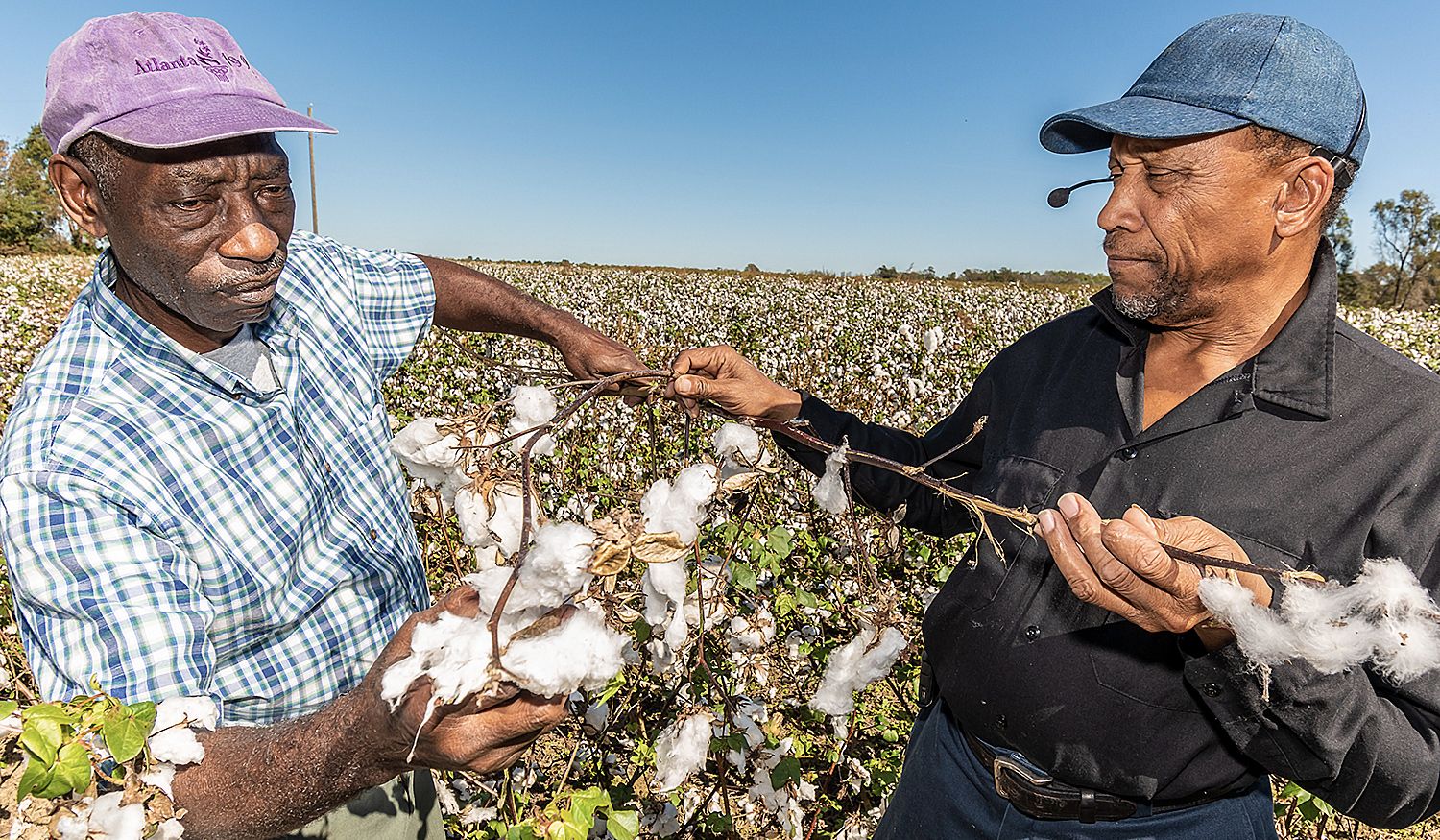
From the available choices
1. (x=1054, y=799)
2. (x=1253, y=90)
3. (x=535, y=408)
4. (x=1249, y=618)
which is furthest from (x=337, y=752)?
(x=1253, y=90)

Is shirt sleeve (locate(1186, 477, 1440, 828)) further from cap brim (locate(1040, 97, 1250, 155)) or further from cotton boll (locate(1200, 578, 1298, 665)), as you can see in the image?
cap brim (locate(1040, 97, 1250, 155))

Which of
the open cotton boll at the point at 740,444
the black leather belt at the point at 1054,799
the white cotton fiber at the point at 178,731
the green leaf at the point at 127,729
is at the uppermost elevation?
the open cotton boll at the point at 740,444

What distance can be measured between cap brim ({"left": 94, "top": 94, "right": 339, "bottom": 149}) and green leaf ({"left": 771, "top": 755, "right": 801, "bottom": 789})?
2.11 m

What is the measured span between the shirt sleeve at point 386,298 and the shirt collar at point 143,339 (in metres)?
0.54

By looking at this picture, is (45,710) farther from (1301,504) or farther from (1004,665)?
(1301,504)

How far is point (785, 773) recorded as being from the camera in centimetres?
238

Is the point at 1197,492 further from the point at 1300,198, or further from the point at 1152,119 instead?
the point at 1152,119

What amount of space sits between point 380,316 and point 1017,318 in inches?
667

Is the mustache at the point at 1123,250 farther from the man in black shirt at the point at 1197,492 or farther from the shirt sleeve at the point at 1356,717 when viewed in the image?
the shirt sleeve at the point at 1356,717

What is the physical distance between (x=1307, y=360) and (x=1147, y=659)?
0.67m

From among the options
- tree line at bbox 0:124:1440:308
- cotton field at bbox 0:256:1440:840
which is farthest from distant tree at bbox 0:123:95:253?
cotton field at bbox 0:256:1440:840

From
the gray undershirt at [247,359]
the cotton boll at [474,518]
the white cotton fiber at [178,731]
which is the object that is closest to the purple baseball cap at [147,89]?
the gray undershirt at [247,359]

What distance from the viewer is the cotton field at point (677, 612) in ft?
3.67

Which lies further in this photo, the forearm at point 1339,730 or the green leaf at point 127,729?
the forearm at point 1339,730
